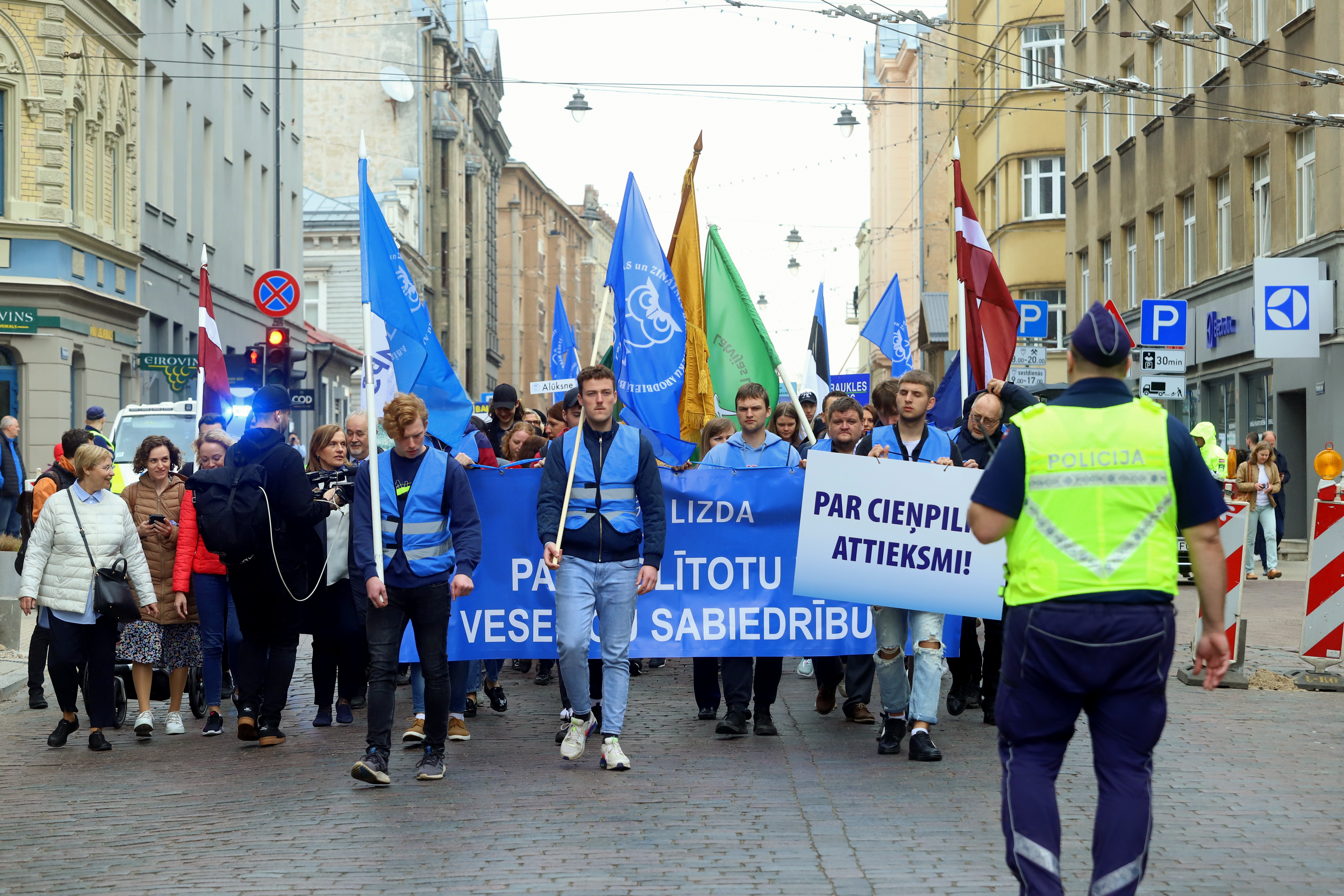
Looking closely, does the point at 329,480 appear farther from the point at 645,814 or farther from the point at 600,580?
the point at 645,814

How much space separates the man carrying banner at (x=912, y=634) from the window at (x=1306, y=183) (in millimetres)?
16774

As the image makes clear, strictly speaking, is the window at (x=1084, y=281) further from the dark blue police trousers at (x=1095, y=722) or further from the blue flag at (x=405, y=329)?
the dark blue police trousers at (x=1095, y=722)

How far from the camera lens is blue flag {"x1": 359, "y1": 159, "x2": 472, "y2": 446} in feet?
29.3

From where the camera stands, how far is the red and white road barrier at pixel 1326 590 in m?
11.3

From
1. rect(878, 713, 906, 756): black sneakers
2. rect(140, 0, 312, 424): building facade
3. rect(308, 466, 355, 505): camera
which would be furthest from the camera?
rect(140, 0, 312, 424): building facade

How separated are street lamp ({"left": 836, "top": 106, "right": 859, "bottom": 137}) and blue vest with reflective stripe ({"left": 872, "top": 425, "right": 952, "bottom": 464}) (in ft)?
96.0

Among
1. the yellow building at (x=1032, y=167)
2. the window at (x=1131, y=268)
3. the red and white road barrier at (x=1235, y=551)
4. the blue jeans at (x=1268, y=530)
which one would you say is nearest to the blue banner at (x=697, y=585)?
the red and white road barrier at (x=1235, y=551)

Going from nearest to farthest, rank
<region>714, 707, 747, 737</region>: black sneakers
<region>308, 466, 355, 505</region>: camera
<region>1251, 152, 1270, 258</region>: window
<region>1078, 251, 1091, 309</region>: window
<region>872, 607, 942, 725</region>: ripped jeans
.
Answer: <region>872, 607, 942, 725</region>: ripped jeans → <region>714, 707, 747, 737</region>: black sneakers → <region>308, 466, 355, 505</region>: camera → <region>1251, 152, 1270, 258</region>: window → <region>1078, 251, 1091, 309</region>: window

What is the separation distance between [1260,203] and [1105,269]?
9.70 metres

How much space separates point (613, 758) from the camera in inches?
323

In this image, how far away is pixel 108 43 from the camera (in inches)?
1175

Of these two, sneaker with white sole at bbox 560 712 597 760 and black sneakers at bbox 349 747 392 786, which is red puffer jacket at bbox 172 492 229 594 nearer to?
black sneakers at bbox 349 747 392 786

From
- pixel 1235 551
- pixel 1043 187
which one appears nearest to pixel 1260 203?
pixel 1043 187

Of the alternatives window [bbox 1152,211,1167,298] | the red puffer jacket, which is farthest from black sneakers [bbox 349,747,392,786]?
window [bbox 1152,211,1167,298]
